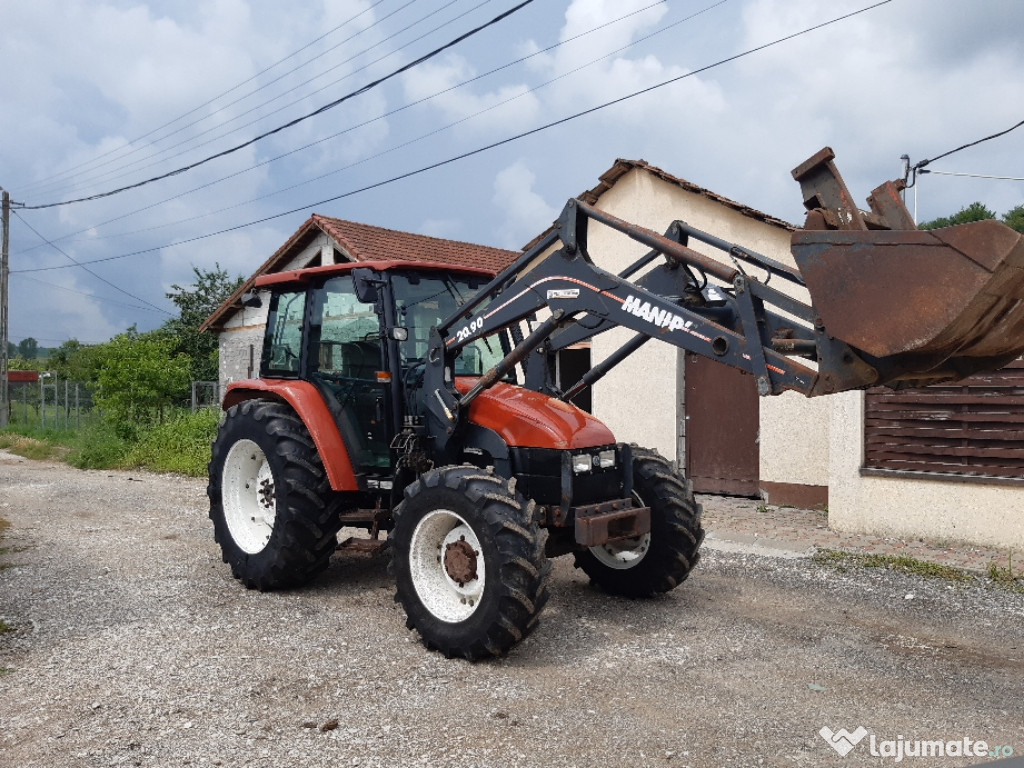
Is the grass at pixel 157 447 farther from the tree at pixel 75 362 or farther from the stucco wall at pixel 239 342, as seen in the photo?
the tree at pixel 75 362

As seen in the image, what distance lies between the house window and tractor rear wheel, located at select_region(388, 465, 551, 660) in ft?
16.0

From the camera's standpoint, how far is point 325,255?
722 inches

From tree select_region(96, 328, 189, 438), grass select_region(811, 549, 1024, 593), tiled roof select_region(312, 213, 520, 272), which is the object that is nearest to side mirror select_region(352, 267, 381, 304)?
grass select_region(811, 549, 1024, 593)

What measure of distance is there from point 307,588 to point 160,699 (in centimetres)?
226

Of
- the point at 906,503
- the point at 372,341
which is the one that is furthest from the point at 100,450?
the point at 906,503

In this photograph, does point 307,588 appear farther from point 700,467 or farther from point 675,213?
point 675,213

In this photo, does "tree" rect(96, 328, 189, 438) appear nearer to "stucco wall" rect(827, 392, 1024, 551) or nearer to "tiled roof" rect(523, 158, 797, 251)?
"tiled roof" rect(523, 158, 797, 251)

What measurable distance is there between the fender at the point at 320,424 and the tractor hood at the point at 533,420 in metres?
0.99

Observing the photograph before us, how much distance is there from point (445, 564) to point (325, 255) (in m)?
14.1

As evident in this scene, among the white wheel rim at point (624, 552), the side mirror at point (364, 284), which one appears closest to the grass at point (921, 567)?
the white wheel rim at point (624, 552)

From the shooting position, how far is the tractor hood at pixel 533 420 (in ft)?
18.2

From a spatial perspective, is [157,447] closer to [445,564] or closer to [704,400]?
→ [704,400]

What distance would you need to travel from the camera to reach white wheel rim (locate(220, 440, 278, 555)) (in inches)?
267

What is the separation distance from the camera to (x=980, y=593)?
666 centimetres
